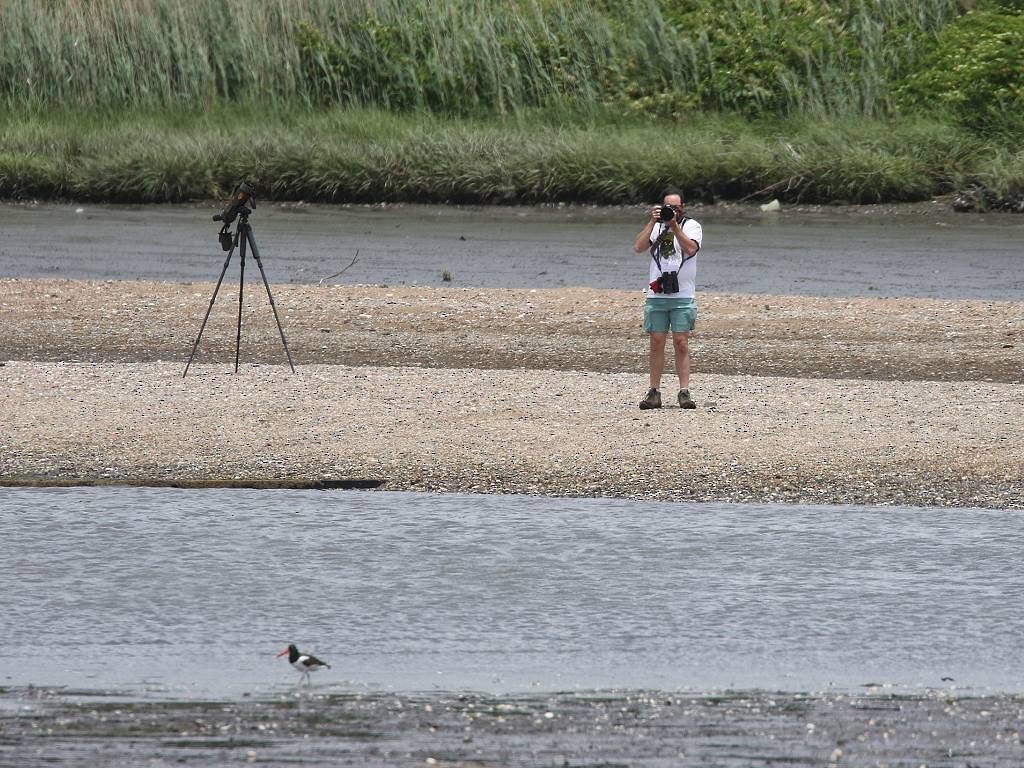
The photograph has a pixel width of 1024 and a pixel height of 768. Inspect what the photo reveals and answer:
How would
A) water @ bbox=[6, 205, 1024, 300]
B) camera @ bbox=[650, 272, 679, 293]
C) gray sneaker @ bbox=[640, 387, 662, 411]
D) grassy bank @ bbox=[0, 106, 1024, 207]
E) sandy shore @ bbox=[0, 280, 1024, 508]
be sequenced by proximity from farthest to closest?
grassy bank @ bbox=[0, 106, 1024, 207] → water @ bbox=[6, 205, 1024, 300] → gray sneaker @ bbox=[640, 387, 662, 411] → camera @ bbox=[650, 272, 679, 293] → sandy shore @ bbox=[0, 280, 1024, 508]

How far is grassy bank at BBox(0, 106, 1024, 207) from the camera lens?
84.9 ft

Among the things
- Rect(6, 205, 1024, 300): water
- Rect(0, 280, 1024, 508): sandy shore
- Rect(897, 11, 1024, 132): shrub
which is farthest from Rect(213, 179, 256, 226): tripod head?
Rect(897, 11, 1024, 132): shrub

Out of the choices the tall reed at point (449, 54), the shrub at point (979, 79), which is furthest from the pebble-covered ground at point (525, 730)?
the tall reed at point (449, 54)

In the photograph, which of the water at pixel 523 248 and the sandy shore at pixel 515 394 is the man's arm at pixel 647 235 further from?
the water at pixel 523 248

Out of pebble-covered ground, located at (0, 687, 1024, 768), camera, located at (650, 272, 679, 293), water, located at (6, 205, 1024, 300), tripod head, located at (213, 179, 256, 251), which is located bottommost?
pebble-covered ground, located at (0, 687, 1024, 768)

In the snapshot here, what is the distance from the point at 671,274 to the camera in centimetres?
1145

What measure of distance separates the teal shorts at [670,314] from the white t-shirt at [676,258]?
0.06 m

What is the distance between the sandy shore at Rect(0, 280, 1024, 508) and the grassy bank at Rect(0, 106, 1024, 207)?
789 cm

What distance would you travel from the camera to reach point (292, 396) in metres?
12.9

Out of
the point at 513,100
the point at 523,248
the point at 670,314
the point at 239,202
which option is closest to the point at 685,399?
the point at 670,314

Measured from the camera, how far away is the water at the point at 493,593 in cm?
729

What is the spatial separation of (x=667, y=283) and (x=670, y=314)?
0.30 metres

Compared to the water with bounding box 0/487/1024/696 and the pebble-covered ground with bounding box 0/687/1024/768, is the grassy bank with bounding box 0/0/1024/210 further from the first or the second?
the pebble-covered ground with bounding box 0/687/1024/768

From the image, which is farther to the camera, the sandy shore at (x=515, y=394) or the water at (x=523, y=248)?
the water at (x=523, y=248)
